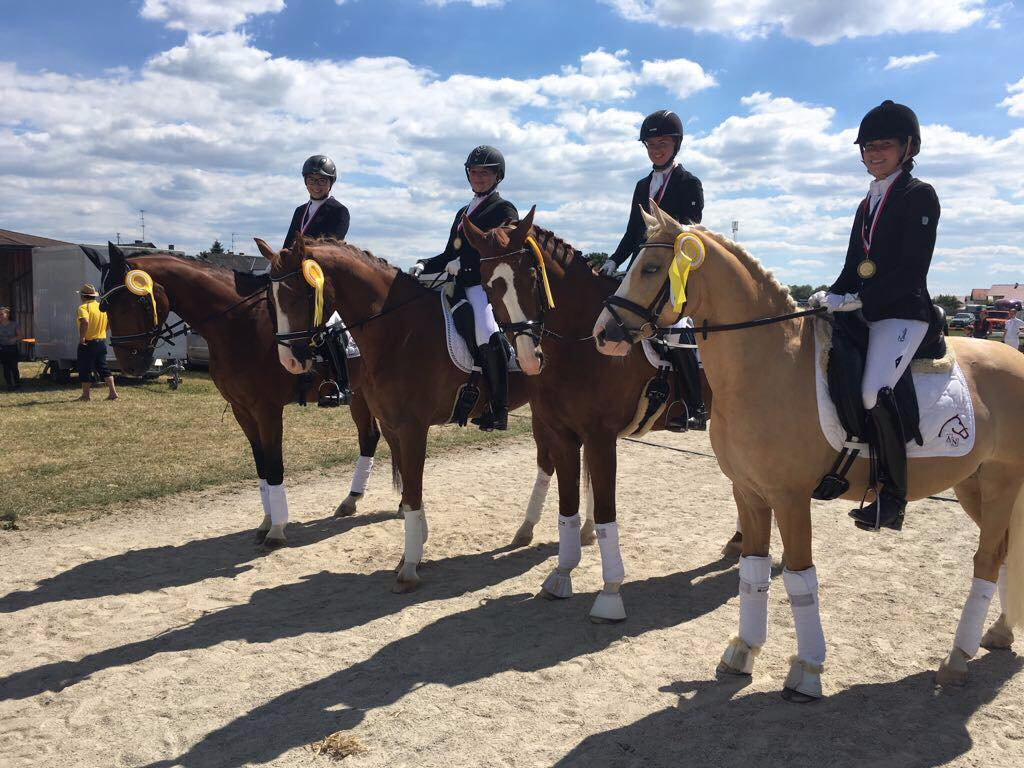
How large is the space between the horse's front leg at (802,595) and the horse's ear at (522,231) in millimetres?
2249

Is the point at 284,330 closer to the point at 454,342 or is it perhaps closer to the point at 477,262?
the point at 454,342

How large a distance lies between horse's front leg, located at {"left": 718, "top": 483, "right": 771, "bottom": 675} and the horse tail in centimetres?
152

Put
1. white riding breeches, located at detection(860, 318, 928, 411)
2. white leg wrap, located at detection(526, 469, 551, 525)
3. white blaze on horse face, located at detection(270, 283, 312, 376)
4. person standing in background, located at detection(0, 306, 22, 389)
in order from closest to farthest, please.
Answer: white riding breeches, located at detection(860, 318, 928, 411) → white blaze on horse face, located at detection(270, 283, 312, 376) → white leg wrap, located at detection(526, 469, 551, 525) → person standing in background, located at detection(0, 306, 22, 389)

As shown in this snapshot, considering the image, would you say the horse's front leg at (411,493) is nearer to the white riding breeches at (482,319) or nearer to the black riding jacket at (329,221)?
the white riding breeches at (482,319)

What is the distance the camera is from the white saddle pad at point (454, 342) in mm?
5789

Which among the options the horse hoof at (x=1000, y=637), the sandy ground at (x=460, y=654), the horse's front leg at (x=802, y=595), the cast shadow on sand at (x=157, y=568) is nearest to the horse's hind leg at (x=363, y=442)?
the sandy ground at (x=460, y=654)

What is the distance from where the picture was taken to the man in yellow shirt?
1509cm

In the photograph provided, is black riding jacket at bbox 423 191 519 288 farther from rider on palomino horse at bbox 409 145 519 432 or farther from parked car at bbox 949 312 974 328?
parked car at bbox 949 312 974 328

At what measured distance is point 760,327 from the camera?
385 cm

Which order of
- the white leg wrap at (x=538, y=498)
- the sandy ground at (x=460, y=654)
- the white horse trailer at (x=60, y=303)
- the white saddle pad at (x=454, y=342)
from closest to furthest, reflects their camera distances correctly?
the sandy ground at (x=460, y=654)
the white saddle pad at (x=454, y=342)
the white leg wrap at (x=538, y=498)
the white horse trailer at (x=60, y=303)

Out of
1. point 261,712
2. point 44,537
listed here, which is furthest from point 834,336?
point 44,537

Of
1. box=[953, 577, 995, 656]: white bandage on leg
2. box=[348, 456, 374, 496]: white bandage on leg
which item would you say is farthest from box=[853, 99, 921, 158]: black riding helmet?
box=[348, 456, 374, 496]: white bandage on leg

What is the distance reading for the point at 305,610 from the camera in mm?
5266

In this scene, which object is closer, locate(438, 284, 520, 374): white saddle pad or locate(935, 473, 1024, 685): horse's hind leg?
locate(935, 473, 1024, 685): horse's hind leg
